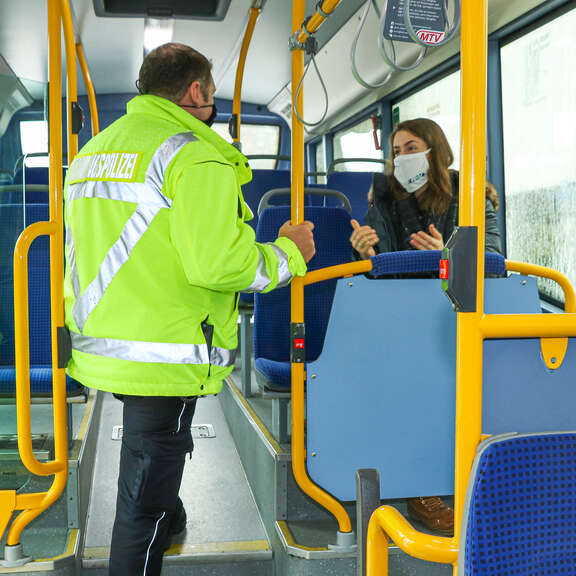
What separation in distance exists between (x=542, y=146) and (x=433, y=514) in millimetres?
2293

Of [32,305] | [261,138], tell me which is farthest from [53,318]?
[261,138]

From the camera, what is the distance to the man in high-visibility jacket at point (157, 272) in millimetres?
1897

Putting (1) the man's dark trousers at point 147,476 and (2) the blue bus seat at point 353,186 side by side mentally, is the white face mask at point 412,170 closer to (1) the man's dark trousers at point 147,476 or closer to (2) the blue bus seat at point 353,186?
(1) the man's dark trousers at point 147,476

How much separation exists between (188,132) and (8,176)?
941 millimetres

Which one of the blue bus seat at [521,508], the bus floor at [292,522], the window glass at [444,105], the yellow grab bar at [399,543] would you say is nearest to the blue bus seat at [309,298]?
the bus floor at [292,522]

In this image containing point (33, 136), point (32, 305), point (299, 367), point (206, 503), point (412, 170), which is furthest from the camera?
point (32, 305)

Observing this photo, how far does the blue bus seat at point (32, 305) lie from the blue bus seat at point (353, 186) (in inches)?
95.8

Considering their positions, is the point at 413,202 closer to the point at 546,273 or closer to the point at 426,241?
the point at 426,241

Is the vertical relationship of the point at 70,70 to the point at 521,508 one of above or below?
above

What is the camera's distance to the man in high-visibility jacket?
74.7 inches

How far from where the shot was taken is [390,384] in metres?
2.30

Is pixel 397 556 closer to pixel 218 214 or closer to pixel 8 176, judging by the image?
pixel 218 214

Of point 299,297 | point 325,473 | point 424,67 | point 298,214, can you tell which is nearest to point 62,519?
point 325,473

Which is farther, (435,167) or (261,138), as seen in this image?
(261,138)
